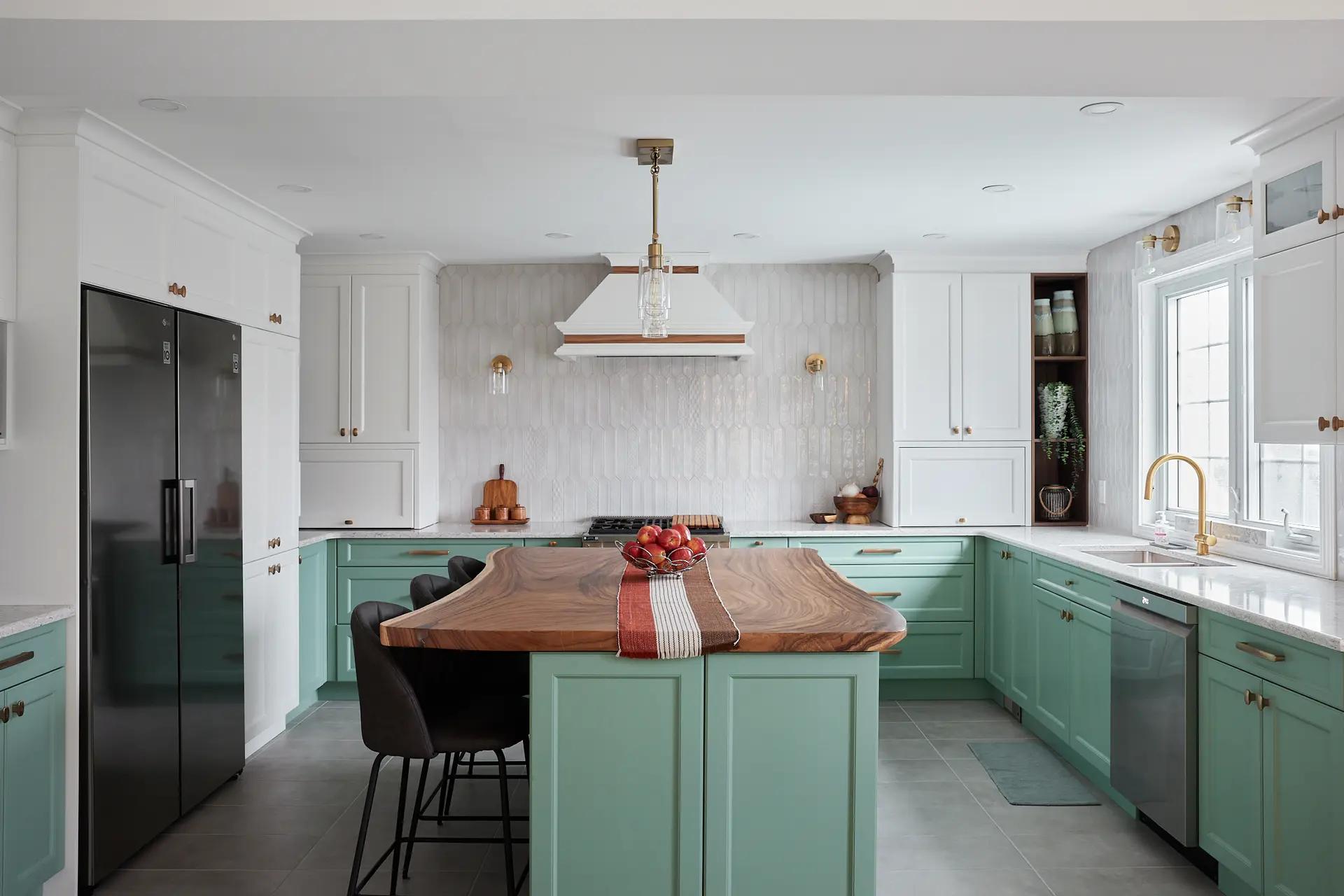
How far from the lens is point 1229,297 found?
3.81 m

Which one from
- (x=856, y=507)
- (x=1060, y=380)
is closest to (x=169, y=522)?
(x=856, y=507)

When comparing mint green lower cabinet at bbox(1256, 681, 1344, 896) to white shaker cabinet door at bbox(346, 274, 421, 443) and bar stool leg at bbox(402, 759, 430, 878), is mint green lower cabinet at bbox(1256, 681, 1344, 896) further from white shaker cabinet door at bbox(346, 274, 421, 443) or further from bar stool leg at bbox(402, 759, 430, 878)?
white shaker cabinet door at bbox(346, 274, 421, 443)

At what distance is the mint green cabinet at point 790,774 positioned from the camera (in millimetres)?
2299

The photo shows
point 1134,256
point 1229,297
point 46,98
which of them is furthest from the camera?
point 1134,256

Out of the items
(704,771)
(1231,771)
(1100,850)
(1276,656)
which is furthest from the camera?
(1100,850)

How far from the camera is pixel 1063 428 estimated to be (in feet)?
16.8

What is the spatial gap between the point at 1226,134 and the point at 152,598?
4013mm

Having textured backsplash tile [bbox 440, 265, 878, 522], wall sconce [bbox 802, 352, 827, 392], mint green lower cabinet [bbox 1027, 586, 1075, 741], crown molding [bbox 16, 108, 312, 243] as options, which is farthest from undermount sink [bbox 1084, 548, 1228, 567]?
crown molding [bbox 16, 108, 312, 243]

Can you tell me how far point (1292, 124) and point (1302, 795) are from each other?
2.05 meters

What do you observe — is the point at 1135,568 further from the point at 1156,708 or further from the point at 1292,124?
the point at 1292,124

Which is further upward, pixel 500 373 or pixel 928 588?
pixel 500 373

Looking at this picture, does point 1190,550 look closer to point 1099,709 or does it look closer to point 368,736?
point 1099,709

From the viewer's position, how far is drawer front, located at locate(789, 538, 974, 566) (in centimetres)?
480

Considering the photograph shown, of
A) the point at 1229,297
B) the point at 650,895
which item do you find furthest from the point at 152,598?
the point at 1229,297
